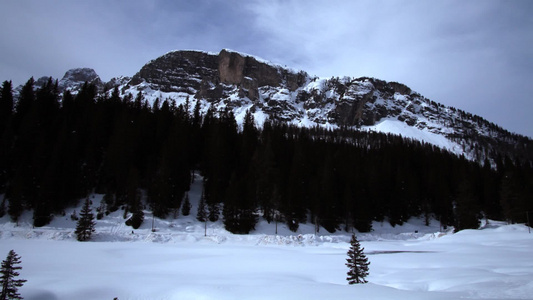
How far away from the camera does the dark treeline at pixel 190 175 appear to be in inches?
1747

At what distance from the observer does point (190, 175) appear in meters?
55.3

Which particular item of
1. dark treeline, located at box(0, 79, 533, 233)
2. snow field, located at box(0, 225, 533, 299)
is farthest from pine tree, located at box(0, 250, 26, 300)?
dark treeline, located at box(0, 79, 533, 233)

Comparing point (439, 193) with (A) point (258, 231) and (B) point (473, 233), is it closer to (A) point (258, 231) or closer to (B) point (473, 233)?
(B) point (473, 233)

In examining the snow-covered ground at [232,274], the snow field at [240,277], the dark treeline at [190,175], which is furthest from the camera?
the dark treeline at [190,175]

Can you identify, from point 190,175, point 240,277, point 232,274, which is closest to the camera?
point 240,277

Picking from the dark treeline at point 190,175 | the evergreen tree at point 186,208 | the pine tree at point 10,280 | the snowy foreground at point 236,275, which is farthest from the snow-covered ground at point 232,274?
the evergreen tree at point 186,208

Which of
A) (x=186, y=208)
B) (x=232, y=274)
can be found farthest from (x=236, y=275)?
(x=186, y=208)

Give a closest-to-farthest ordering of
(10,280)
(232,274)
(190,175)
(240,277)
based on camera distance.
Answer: (10,280) → (240,277) → (232,274) → (190,175)

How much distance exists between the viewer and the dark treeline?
146 ft

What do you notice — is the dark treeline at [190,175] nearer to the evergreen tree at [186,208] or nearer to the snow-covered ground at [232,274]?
the evergreen tree at [186,208]

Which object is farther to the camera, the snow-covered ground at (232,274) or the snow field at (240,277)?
the snow-covered ground at (232,274)

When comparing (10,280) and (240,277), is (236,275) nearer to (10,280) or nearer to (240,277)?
(240,277)

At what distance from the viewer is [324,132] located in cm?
17475

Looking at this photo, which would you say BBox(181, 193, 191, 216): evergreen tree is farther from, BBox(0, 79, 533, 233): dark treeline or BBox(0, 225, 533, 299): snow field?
BBox(0, 225, 533, 299): snow field
